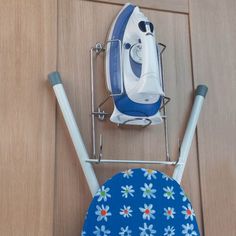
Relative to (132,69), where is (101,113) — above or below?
below

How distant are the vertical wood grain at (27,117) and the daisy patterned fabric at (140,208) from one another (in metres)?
0.14

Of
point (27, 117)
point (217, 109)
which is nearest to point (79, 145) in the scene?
point (27, 117)

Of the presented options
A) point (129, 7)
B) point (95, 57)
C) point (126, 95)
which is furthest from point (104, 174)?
point (129, 7)

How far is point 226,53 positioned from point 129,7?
0.39m

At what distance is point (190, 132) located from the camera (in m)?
1.10

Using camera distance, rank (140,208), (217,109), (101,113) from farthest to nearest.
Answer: (217,109)
(101,113)
(140,208)

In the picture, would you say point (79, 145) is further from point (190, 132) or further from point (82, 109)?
point (190, 132)

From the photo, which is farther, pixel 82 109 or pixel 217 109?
pixel 217 109

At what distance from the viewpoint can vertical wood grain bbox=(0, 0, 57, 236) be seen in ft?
3.06

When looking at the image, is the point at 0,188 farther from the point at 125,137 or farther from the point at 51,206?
the point at 125,137

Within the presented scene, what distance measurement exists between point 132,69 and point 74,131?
24cm

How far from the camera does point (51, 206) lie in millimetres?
957

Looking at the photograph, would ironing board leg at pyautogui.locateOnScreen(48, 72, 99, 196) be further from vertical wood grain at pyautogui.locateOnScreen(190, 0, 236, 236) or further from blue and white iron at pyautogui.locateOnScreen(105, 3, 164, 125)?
vertical wood grain at pyautogui.locateOnScreen(190, 0, 236, 236)

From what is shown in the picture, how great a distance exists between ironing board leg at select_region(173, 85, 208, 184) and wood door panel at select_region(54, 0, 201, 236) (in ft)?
0.14
